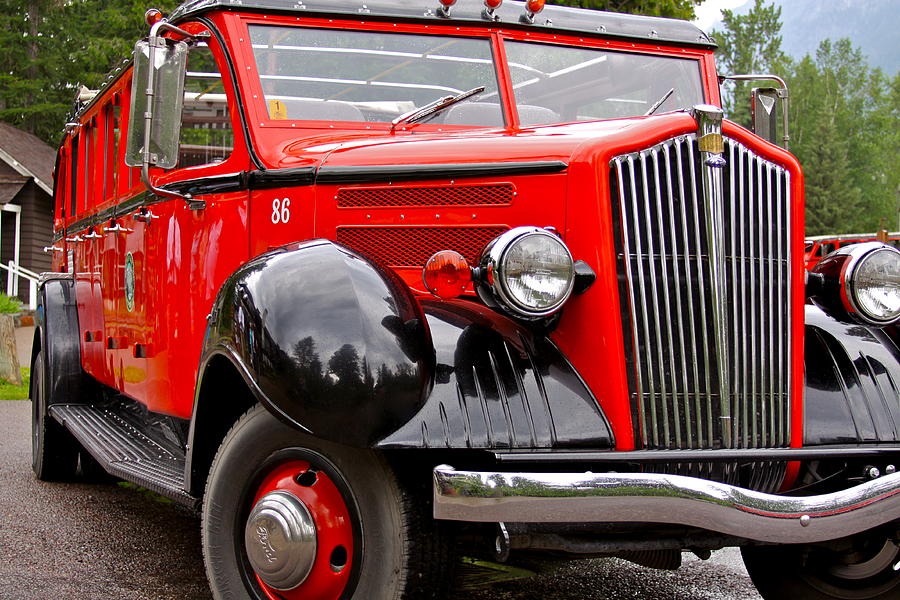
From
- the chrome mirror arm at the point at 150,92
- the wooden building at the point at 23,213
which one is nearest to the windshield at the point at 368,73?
the chrome mirror arm at the point at 150,92

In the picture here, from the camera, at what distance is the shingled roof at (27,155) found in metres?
25.0

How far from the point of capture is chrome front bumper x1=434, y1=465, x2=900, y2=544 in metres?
2.52

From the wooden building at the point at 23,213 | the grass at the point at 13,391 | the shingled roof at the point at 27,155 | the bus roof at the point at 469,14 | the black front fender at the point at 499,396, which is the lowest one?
the grass at the point at 13,391

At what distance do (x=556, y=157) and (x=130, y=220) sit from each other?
8.95 feet

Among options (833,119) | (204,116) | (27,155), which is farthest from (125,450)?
(833,119)

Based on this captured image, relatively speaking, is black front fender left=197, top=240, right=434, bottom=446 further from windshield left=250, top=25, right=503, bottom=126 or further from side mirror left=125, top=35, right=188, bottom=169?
windshield left=250, top=25, right=503, bottom=126

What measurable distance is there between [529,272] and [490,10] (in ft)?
5.91

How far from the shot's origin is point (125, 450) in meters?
4.65

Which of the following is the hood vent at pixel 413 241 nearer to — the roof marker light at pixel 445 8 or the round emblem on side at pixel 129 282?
the roof marker light at pixel 445 8

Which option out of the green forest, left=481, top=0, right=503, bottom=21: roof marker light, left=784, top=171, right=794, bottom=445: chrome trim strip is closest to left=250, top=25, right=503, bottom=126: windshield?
left=481, top=0, right=503, bottom=21: roof marker light

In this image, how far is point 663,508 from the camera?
2.57 m

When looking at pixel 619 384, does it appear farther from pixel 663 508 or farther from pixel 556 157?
pixel 556 157

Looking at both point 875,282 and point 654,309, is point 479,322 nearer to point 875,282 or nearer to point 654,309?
point 654,309

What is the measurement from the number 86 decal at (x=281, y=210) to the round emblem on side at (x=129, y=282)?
64.2 inches
